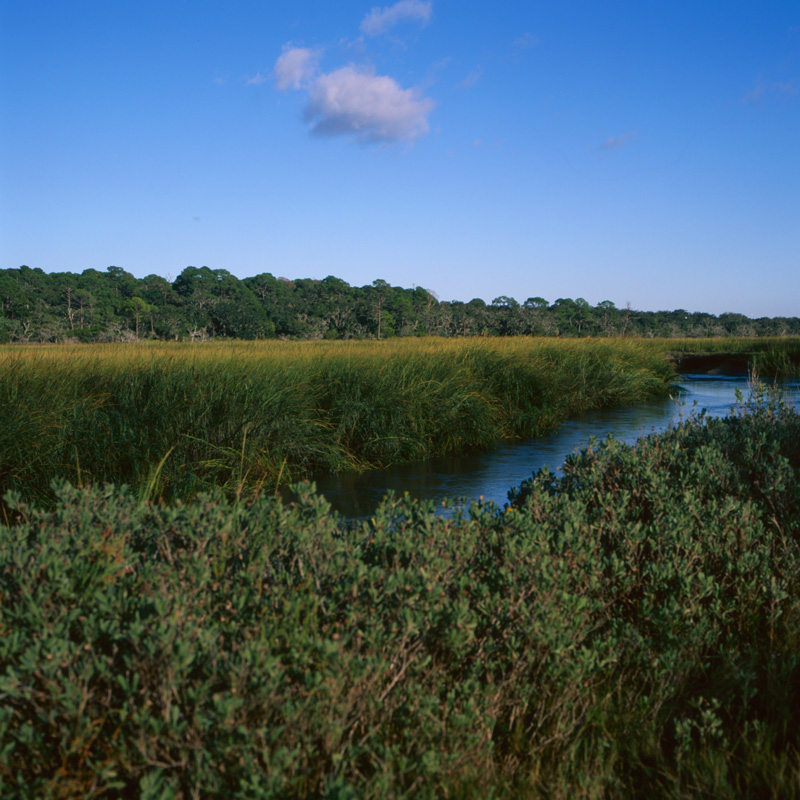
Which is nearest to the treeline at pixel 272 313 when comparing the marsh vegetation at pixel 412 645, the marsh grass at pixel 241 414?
the marsh grass at pixel 241 414

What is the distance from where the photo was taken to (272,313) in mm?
50000

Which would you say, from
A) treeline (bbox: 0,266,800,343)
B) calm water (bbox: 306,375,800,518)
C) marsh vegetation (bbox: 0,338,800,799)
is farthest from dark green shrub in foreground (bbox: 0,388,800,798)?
treeline (bbox: 0,266,800,343)

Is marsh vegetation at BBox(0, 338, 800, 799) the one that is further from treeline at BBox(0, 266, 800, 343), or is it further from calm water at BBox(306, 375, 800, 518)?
treeline at BBox(0, 266, 800, 343)

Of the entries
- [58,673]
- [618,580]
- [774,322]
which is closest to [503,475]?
[618,580]

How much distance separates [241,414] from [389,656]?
5.18m

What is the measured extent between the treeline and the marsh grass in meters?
17.5

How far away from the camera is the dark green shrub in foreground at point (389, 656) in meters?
1.49

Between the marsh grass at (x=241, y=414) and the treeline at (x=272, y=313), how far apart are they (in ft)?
57.3

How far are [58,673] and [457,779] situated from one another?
99 cm

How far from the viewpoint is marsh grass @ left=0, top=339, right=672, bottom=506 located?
5609mm

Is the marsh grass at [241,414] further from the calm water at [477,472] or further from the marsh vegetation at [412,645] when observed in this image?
the marsh vegetation at [412,645]

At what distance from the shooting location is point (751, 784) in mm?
1804

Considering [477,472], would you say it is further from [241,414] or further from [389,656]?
[389,656]

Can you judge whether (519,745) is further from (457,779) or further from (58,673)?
(58,673)
